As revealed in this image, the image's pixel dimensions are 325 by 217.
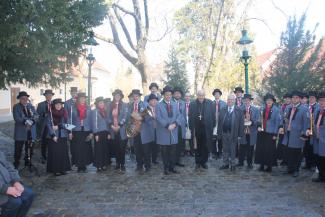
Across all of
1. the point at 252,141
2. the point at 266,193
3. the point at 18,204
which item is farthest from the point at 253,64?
the point at 18,204

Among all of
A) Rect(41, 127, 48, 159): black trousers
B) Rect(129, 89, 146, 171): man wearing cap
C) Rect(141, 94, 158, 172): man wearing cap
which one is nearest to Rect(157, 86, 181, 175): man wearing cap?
Rect(141, 94, 158, 172): man wearing cap

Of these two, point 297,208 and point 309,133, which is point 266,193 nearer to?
point 297,208

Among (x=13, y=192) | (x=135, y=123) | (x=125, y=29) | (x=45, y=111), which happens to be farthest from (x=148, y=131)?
(x=125, y=29)

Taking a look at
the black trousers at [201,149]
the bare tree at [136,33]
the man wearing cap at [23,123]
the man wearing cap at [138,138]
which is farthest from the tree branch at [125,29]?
the man wearing cap at [23,123]

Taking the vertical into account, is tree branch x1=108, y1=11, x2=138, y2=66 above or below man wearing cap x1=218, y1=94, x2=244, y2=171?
above

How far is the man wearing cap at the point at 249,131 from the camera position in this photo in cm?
996

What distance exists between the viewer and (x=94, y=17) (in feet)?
30.4

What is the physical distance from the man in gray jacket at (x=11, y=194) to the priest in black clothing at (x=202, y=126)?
562cm

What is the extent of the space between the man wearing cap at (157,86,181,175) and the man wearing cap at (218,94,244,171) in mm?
1317

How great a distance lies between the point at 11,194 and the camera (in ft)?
16.0

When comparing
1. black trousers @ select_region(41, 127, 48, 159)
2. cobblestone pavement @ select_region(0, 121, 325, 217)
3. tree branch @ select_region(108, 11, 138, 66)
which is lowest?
cobblestone pavement @ select_region(0, 121, 325, 217)

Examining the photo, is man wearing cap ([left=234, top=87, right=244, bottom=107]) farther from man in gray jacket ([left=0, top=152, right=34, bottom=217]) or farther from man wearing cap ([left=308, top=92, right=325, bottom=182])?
man in gray jacket ([left=0, top=152, right=34, bottom=217])

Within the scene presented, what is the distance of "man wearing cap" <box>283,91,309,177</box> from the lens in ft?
29.0

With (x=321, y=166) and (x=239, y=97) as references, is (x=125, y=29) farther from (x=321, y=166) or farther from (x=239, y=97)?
(x=321, y=166)
